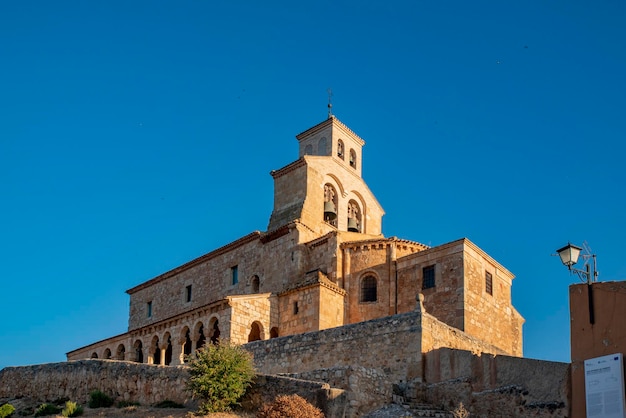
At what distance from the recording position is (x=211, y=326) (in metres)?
36.2

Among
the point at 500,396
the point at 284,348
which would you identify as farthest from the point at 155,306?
the point at 500,396

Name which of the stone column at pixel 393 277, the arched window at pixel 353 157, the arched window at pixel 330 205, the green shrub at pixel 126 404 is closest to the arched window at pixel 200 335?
the arched window at pixel 330 205

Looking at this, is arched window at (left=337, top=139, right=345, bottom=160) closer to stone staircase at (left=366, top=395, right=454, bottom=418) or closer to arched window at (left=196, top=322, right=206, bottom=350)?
arched window at (left=196, top=322, right=206, bottom=350)

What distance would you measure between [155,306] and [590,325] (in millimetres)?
36456

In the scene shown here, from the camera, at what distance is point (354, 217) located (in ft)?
145

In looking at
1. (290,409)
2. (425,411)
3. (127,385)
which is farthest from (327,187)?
(290,409)

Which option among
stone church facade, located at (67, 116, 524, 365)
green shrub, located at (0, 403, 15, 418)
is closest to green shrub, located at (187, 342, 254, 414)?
stone church facade, located at (67, 116, 524, 365)

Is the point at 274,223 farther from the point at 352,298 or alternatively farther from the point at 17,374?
the point at 17,374

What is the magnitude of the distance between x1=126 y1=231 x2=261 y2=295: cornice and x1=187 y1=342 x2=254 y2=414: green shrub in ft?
56.0

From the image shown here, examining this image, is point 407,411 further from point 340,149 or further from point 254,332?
point 340,149

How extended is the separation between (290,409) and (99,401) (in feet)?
35.4

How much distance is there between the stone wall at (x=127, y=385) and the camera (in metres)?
20.8

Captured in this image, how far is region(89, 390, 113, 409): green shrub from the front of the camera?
88.6ft

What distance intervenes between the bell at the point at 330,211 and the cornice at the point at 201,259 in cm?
409
